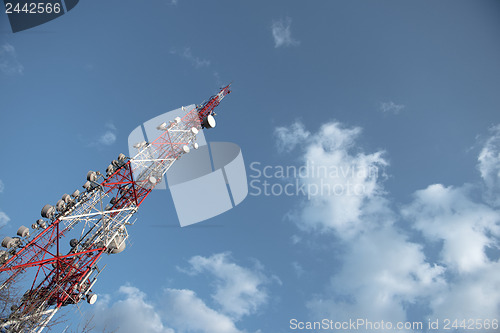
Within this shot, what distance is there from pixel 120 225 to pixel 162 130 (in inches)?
434

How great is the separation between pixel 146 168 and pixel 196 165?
7.64 metres

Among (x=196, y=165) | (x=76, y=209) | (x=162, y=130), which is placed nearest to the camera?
(x=76, y=209)

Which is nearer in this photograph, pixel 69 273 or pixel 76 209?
pixel 69 273

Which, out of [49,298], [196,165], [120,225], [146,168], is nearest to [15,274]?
[49,298]

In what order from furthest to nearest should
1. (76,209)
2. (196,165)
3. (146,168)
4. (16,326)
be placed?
(196,165)
(146,168)
(76,209)
(16,326)

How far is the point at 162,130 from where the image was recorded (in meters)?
26.4

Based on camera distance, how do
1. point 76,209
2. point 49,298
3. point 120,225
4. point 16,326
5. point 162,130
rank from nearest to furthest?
point 16,326 < point 49,298 < point 76,209 < point 120,225 < point 162,130

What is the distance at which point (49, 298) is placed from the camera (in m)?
15.8

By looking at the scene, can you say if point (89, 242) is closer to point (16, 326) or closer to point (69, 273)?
point (69, 273)

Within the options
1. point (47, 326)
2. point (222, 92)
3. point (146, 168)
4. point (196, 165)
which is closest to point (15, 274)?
point (47, 326)

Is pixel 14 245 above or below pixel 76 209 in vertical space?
below

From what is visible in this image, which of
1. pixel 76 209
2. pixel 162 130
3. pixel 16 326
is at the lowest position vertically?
pixel 16 326

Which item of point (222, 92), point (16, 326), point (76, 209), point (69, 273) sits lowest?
point (16, 326)

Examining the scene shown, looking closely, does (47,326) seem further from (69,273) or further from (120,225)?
(120,225)
